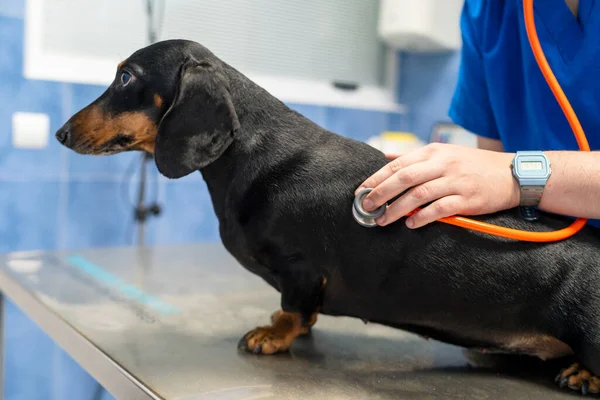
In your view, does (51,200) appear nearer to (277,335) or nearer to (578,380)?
(277,335)

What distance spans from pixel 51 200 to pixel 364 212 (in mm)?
1506

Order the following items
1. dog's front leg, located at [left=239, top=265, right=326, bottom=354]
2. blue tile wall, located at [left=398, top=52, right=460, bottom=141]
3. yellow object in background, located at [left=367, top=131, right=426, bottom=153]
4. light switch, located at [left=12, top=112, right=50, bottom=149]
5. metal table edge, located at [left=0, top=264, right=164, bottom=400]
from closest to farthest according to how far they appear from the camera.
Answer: metal table edge, located at [left=0, top=264, right=164, bottom=400], dog's front leg, located at [left=239, top=265, right=326, bottom=354], light switch, located at [left=12, top=112, right=50, bottom=149], yellow object in background, located at [left=367, top=131, right=426, bottom=153], blue tile wall, located at [left=398, top=52, right=460, bottom=141]

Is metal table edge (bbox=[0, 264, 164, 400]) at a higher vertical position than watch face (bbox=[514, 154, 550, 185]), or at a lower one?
lower

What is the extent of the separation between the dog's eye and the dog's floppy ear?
9 centimetres

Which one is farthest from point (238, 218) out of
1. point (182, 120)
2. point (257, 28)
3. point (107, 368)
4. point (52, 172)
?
point (257, 28)

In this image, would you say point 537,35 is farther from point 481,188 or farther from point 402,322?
point 402,322

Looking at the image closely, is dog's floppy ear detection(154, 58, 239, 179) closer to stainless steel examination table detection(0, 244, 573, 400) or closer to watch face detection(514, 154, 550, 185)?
stainless steel examination table detection(0, 244, 573, 400)

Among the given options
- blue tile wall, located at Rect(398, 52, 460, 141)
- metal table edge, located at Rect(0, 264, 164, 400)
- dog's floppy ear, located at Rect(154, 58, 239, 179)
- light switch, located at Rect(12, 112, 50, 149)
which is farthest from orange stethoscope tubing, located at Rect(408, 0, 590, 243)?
blue tile wall, located at Rect(398, 52, 460, 141)

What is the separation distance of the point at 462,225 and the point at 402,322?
18cm

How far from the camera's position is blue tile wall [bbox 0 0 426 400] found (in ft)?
6.29

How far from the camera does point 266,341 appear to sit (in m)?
0.92

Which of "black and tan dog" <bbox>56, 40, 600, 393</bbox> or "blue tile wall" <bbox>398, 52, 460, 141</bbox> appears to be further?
"blue tile wall" <bbox>398, 52, 460, 141</bbox>

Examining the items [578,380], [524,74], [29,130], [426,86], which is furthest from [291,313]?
[426,86]

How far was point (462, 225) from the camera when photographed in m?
0.85
